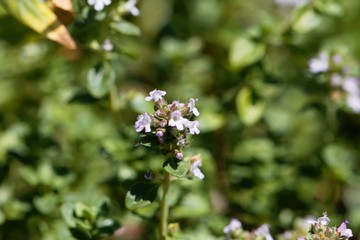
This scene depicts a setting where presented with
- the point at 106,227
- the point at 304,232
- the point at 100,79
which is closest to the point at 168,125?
the point at 106,227

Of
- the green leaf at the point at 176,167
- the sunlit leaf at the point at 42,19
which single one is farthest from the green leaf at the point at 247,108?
the green leaf at the point at 176,167

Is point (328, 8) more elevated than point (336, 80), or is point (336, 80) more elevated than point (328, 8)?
point (328, 8)

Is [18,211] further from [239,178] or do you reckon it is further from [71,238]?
[239,178]

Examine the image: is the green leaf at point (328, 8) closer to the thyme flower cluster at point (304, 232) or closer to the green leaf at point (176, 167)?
the thyme flower cluster at point (304, 232)

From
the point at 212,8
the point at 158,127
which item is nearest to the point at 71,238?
the point at 158,127

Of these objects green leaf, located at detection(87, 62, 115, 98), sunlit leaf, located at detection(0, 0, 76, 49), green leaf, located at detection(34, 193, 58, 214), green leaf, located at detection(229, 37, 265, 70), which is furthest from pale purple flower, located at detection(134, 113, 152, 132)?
green leaf, located at detection(229, 37, 265, 70)

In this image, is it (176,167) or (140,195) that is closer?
(176,167)

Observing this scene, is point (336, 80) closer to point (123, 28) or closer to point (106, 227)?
point (123, 28)
